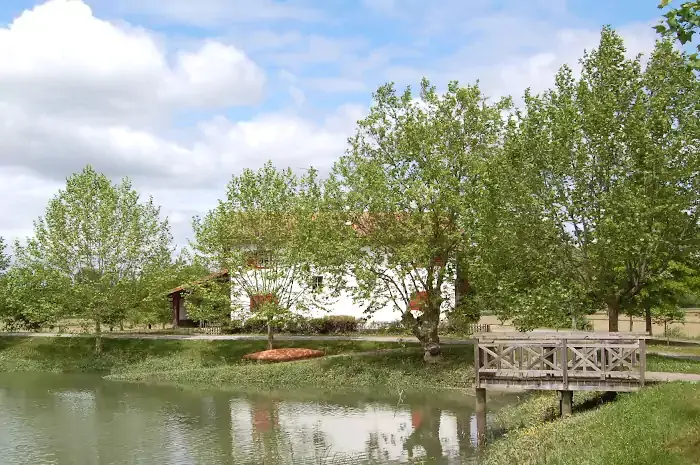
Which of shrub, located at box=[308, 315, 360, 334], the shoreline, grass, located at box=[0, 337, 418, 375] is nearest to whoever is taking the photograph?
the shoreline

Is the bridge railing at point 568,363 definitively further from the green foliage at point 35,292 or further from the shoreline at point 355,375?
the green foliage at point 35,292

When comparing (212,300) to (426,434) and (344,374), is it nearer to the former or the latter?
(344,374)

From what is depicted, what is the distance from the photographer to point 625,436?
48.9ft

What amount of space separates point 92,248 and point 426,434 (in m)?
32.3

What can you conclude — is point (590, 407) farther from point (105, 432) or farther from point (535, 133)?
point (105, 432)

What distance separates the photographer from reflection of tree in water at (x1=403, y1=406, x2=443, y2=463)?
21894mm

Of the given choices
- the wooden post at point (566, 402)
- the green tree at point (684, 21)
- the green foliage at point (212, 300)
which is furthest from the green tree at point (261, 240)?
the green tree at point (684, 21)

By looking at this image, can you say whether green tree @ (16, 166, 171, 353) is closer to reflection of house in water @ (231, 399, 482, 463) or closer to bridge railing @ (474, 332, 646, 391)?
reflection of house in water @ (231, 399, 482, 463)

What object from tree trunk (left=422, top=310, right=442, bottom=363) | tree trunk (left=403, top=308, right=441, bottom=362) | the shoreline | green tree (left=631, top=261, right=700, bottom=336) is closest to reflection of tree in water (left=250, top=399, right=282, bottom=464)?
the shoreline

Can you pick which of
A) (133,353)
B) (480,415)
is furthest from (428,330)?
(133,353)

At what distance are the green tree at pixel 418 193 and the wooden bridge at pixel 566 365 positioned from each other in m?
12.2

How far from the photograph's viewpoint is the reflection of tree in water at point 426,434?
2189cm

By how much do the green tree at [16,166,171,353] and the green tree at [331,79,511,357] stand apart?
62.4 feet

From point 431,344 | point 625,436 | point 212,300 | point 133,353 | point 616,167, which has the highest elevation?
point 616,167
